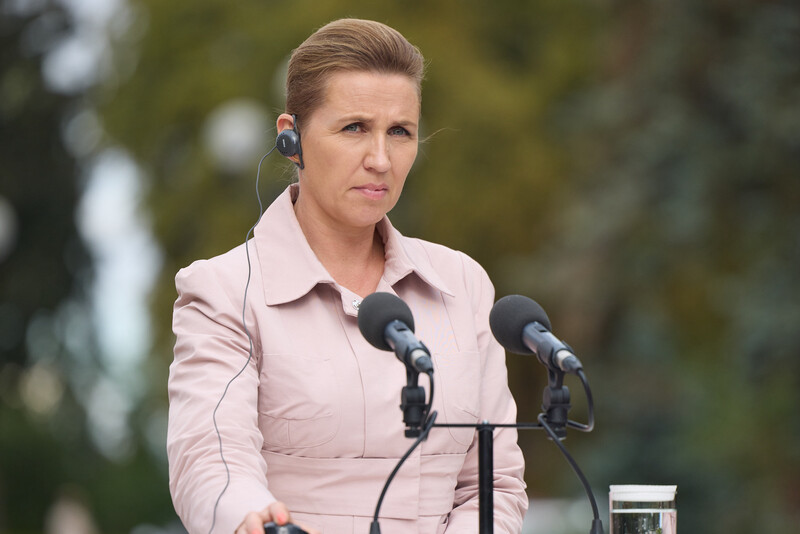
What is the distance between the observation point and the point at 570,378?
12.2 metres

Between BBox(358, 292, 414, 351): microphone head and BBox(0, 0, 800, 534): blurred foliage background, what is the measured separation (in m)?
6.96

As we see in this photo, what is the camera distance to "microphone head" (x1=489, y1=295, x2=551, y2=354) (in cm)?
276

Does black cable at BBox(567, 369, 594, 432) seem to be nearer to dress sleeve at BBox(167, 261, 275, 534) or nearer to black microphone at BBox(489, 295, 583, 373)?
black microphone at BBox(489, 295, 583, 373)

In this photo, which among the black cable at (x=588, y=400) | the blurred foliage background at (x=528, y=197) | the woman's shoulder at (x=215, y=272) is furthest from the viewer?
the blurred foliage background at (x=528, y=197)

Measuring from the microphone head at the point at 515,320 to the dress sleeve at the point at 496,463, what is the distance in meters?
0.53

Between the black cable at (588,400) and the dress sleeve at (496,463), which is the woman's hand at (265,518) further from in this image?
the dress sleeve at (496,463)

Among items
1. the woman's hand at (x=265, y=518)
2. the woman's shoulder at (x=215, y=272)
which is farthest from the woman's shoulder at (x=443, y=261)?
the woman's hand at (x=265, y=518)

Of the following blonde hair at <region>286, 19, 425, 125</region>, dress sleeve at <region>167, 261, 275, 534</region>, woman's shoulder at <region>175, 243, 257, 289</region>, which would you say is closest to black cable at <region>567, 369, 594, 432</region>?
dress sleeve at <region>167, 261, 275, 534</region>

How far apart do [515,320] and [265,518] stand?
23.9 inches

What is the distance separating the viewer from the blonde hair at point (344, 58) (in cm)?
323

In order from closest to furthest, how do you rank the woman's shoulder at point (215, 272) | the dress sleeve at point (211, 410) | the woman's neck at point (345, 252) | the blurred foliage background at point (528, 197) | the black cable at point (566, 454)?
the black cable at point (566, 454)
the dress sleeve at point (211, 410)
the woman's shoulder at point (215, 272)
the woman's neck at point (345, 252)
the blurred foliage background at point (528, 197)

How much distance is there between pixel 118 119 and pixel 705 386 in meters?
6.37

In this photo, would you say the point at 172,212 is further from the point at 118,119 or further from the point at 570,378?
the point at 570,378

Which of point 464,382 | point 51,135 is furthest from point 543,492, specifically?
point 464,382
